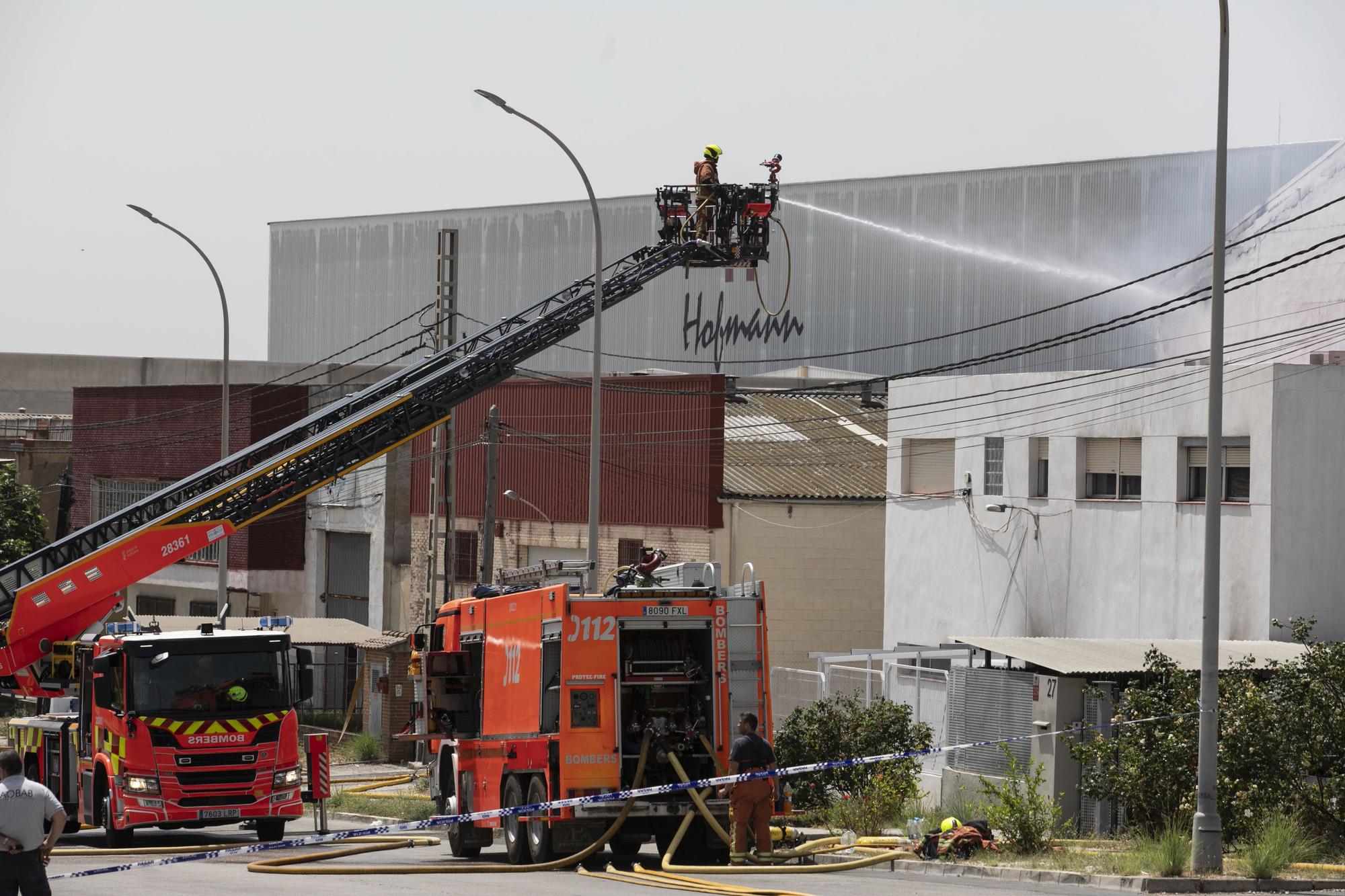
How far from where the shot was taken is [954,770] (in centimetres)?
2348

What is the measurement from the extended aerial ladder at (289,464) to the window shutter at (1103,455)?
7128mm

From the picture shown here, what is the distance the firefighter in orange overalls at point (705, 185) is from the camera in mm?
32438

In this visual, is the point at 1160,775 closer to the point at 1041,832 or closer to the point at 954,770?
the point at 1041,832

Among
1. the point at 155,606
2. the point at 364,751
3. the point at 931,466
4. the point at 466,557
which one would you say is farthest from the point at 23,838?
the point at 155,606

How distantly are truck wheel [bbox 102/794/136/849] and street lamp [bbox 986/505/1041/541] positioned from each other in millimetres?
17252

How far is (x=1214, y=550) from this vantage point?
16.3 meters

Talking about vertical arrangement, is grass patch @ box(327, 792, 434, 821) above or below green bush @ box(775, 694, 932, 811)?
below

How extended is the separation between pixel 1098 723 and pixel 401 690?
62.9 feet

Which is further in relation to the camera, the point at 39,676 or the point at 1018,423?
the point at 1018,423

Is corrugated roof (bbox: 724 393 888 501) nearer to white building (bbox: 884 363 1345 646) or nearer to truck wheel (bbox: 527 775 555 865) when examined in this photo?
white building (bbox: 884 363 1345 646)

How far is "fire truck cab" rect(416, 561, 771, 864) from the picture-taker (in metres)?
16.7

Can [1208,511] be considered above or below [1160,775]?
above

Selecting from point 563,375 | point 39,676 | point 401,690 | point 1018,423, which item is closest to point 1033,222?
point 563,375

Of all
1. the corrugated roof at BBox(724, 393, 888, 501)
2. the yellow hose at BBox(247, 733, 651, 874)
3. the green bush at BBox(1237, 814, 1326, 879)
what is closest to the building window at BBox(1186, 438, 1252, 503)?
the green bush at BBox(1237, 814, 1326, 879)
